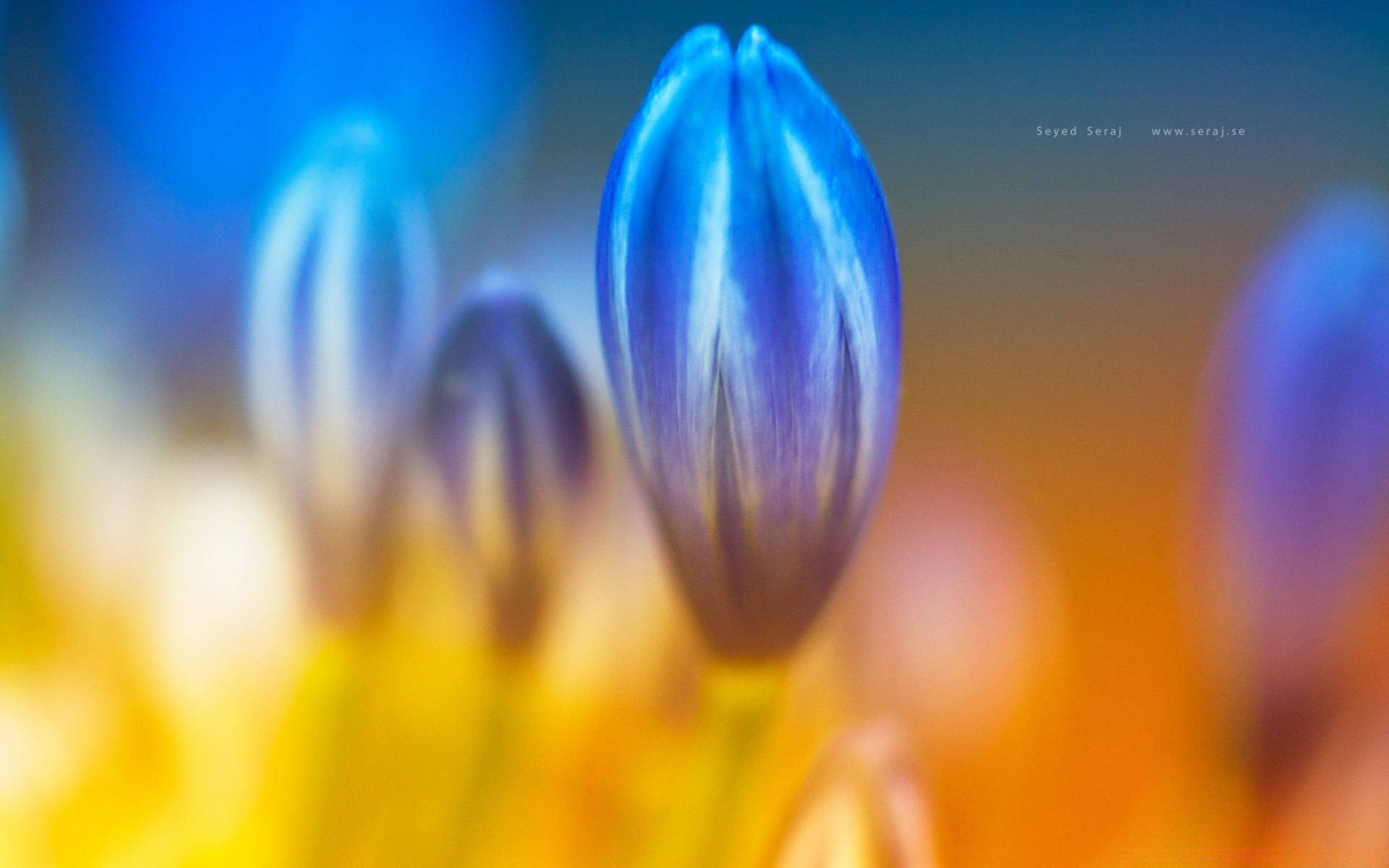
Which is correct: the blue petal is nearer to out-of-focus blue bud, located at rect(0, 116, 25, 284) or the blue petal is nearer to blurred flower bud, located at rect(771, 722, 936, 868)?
blurred flower bud, located at rect(771, 722, 936, 868)

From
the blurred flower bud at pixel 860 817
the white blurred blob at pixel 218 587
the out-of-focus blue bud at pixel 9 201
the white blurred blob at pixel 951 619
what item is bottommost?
the blurred flower bud at pixel 860 817

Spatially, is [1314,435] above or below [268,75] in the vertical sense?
below

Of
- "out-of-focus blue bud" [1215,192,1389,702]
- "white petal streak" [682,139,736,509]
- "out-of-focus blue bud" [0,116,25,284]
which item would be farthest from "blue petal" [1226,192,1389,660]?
"out-of-focus blue bud" [0,116,25,284]

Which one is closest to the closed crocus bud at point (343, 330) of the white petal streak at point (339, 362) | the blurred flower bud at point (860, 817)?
the white petal streak at point (339, 362)

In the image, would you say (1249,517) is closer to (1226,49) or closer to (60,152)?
(1226,49)

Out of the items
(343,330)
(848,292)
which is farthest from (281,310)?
(848,292)

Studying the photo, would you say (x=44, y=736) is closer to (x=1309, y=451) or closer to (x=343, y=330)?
(x=343, y=330)

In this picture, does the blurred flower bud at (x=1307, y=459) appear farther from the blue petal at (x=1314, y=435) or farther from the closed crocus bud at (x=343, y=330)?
the closed crocus bud at (x=343, y=330)
